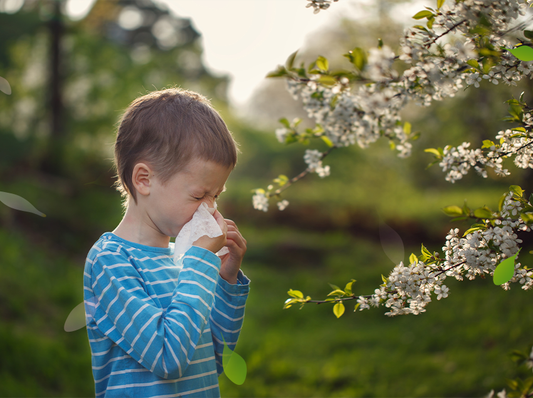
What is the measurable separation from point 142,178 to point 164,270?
30 centimetres

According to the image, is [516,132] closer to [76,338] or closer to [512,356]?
[512,356]

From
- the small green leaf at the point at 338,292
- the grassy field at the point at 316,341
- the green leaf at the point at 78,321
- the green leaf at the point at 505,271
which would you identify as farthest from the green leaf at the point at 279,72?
the grassy field at the point at 316,341

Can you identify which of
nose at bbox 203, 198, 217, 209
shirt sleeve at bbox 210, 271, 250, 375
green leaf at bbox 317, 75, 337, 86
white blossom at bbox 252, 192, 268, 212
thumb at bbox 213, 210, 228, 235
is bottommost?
shirt sleeve at bbox 210, 271, 250, 375

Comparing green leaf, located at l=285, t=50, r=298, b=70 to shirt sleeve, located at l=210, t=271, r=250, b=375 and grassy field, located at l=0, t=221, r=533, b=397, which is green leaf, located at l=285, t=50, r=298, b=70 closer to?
shirt sleeve, located at l=210, t=271, r=250, b=375

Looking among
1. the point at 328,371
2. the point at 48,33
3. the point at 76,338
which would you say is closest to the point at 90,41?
the point at 48,33

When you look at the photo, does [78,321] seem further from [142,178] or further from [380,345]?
[380,345]

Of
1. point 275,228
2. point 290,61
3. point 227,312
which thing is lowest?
point 227,312

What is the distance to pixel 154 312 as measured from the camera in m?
1.15

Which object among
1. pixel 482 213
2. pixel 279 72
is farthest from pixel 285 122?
pixel 482 213

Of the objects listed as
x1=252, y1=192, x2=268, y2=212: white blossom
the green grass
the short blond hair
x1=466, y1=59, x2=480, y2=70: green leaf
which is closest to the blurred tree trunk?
the green grass

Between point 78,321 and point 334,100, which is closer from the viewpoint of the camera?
point 334,100

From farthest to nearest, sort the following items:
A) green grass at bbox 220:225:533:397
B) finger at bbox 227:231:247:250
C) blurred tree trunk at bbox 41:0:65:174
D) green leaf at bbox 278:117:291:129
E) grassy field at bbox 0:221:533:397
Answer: blurred tree trunk at bbox 41:0:65:174
green grass at bbox 220:225:533:397
grassy field at bbox 0:221:533:397
green leaf at bbox 278:117:291:129
finger at bbox 227:231:247:250

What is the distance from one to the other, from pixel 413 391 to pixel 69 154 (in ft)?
23.9

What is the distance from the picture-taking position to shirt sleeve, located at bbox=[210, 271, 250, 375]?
1.50m
